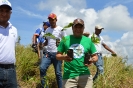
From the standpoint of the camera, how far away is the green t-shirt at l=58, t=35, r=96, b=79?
366 cm

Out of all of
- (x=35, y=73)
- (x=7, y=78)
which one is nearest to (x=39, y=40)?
(x=35, y=73)

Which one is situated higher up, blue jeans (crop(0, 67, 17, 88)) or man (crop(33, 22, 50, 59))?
man (crop(33, 22, 50, 59))

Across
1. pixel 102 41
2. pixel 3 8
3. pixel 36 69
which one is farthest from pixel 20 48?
pixel 3 8

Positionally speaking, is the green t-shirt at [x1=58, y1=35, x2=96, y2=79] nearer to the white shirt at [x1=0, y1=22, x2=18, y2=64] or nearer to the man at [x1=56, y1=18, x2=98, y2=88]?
the man at [x1=56, y1=18, x2=98, y2=88]

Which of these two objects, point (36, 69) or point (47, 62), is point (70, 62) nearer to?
point (47, 62)

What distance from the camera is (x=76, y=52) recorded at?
3.67 meters

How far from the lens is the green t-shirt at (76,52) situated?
144 inches

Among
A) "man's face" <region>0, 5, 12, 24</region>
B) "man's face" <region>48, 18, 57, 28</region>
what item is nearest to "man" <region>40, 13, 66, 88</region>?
"man's face" <region>48, 18, 57, 28</region>

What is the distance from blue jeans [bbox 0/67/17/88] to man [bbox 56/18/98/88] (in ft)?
2.60

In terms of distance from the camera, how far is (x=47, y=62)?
215 inches

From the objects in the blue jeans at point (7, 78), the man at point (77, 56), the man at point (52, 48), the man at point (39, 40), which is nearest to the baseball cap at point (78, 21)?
the man at point (77, 56)

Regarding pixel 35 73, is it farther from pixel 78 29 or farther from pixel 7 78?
pixel 7 78

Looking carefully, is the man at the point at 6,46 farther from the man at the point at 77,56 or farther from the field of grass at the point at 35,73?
the field of grass at the point at 35,73

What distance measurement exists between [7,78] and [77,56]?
3.45 feet
